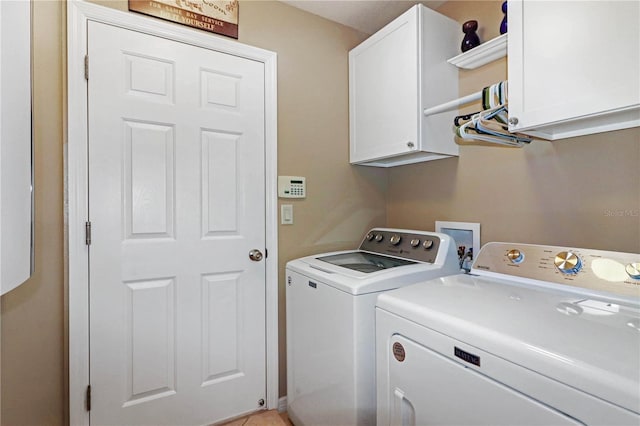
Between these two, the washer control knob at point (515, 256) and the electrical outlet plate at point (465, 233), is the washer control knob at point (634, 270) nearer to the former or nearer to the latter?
the washer control knob at point (515, 256)

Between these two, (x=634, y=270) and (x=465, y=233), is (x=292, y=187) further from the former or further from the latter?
(x=634, y=270)

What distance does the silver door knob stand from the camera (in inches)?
73.1

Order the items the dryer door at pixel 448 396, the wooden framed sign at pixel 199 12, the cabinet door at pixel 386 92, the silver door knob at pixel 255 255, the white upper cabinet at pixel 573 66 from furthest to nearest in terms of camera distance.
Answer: the silver door knob at pixel 255 255 → the cabinet door at pixel 386 92 → the wooden framed sign at pixel 199 12 → the white upper cabinet at pixel 573 66 → the dryer door at pixel 448 396

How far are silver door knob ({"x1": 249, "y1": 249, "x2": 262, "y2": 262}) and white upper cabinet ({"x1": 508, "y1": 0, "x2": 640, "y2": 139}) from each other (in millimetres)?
1383

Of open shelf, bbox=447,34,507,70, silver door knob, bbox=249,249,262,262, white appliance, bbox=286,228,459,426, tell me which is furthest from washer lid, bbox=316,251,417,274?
open shelf, bbox=447,34,507,70

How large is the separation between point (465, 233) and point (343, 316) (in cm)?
94

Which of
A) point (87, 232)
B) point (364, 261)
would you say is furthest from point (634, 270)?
point (87, 232)

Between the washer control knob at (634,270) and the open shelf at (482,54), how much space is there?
107 cm

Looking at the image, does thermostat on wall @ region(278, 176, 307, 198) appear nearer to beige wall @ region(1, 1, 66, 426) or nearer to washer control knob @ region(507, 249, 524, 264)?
beige wall @ region(1, 1, 66, 426)

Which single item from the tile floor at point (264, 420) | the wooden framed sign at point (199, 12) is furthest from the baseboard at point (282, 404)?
the wooden framed sign at point (199, 12)

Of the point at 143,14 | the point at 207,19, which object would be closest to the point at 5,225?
the point at 143,14

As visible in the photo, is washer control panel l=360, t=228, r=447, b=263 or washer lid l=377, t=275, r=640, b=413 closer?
washer lid l=377, t=275, r=640, b=413

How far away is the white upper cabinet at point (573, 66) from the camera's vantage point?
97cm

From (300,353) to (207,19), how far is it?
6.10ft
